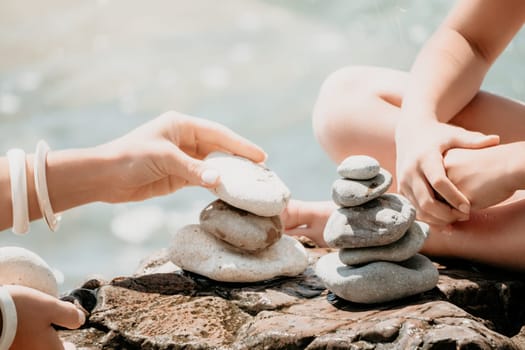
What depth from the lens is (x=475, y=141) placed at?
1.79 m

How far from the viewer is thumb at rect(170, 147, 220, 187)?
6.11ft

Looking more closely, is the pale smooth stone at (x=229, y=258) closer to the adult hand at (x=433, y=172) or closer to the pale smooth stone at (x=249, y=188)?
the pale smooth stone at (x=249, y=188)

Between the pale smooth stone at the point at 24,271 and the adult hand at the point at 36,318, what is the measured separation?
0.11m

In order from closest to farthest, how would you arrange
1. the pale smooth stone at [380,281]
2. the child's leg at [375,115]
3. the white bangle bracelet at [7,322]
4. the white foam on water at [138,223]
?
the white bangle bracelet at [7,322], the pale smooth stone at [380,281], the child's leg at [375,115], the white foam on water at [138,223]

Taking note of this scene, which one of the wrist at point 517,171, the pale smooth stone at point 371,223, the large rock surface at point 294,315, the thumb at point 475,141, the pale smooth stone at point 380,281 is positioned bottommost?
the large rock surface at point 294,315

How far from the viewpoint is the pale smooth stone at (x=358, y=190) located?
5.43ft

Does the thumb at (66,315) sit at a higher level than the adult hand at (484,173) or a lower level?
lower

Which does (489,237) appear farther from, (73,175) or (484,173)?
(73,175)

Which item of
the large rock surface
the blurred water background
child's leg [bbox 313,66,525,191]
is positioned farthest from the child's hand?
the blurred water background

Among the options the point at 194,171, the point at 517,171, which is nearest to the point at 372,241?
the point at 517,171

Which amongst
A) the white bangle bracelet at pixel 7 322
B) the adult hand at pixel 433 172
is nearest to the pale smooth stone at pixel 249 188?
the adult hand at pixel 433 172

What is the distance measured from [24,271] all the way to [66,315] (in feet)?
0.52

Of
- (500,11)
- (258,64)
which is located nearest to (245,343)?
(500,11)

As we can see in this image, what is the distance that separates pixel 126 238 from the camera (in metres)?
3.51
